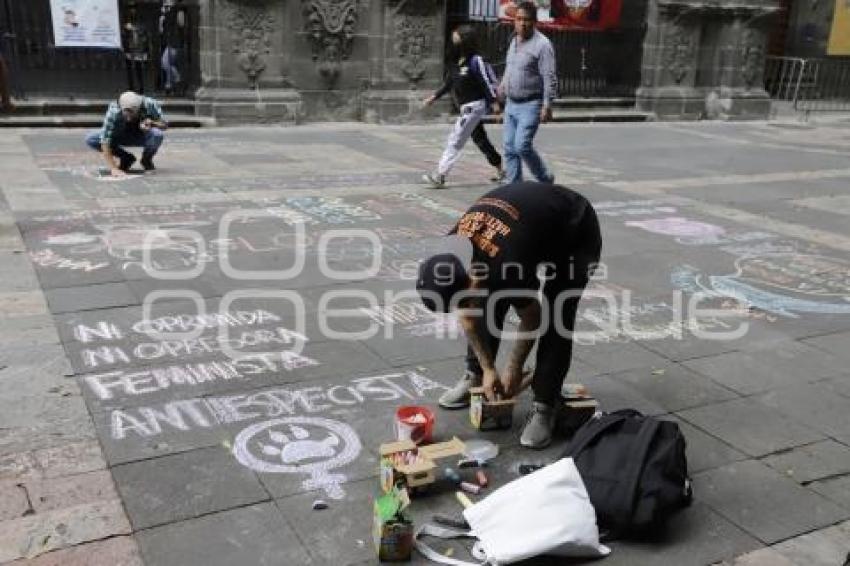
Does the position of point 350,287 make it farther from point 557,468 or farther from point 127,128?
point 127,128

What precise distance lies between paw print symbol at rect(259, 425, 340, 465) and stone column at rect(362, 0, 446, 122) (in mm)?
11176

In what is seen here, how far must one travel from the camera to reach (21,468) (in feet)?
11.3

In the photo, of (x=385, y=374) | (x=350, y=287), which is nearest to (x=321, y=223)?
(x=350, y=287)

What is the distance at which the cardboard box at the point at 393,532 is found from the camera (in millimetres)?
2918

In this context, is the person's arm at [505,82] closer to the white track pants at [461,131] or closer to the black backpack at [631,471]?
the white track pants at [461,131]

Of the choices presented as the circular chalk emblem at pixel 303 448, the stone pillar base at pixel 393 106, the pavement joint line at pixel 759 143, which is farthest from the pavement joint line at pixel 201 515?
the pavement joint line at pixel 759 143

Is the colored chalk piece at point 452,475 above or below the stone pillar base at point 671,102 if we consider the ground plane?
below

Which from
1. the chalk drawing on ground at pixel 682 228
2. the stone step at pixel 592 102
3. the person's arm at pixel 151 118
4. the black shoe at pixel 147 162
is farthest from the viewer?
the stone step at pixel 592 102

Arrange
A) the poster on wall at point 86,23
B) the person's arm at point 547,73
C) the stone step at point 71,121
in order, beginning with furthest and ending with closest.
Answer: the poster on wall at point 86,23
the stone step at point 71,121
the person's arm at point 547,73

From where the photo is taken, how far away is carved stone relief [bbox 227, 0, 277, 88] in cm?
1306

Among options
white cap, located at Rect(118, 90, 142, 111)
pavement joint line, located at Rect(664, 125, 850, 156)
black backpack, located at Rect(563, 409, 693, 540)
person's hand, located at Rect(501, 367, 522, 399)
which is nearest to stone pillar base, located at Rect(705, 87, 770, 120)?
pavement joint line, located at Rect(664, 125, 850, 156)

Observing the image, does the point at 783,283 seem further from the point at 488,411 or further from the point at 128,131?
the point at 128,131

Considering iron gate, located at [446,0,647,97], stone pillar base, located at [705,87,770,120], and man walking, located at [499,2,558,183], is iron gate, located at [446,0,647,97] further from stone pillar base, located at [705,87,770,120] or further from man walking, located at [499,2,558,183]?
man walking, located at [499,2,558,183]

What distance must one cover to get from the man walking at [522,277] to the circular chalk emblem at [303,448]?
2.22ft
